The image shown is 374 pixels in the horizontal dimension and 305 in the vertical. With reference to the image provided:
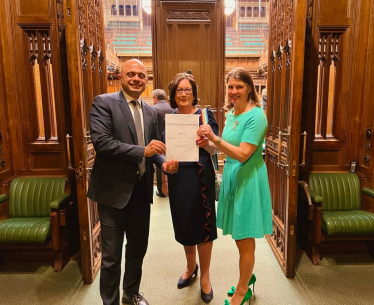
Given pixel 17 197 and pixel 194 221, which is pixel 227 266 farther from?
pixel 17 197

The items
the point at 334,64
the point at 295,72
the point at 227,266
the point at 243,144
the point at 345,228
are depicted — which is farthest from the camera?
the point at 334,64

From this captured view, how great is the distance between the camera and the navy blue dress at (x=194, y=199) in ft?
6.71

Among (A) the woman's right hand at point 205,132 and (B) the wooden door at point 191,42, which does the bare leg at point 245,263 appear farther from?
(B) the wooden door at point 191,42

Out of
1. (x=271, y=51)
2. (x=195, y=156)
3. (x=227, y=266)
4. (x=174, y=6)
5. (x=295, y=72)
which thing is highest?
(x=174, y=6)

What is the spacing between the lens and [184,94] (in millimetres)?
1985

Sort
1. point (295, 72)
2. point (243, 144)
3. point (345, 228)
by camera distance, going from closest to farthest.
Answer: point (243, 144)
point (295, 72)
point (345, 228)

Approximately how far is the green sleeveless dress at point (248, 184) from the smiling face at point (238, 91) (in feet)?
0.31

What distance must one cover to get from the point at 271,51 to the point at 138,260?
2.61 meters

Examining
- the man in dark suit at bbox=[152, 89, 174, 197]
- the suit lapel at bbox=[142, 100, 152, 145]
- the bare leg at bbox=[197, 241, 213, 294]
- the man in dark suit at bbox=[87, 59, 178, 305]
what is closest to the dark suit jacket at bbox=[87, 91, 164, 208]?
the man in dark suit at bbox=[87, 59, 178, 305]

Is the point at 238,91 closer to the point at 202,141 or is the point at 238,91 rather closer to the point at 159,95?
the point at 202,141

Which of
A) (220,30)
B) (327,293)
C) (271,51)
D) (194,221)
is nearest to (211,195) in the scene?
(194,221)

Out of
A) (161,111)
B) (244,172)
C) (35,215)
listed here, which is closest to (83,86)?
(35,215)

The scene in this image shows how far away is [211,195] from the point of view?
2131 mm

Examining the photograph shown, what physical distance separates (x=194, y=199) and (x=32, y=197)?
179 centimetres
